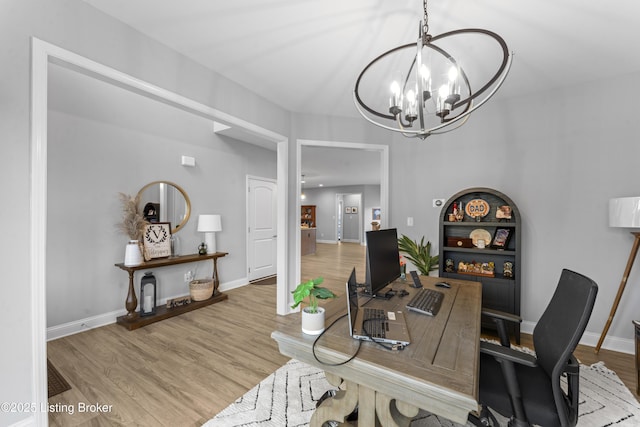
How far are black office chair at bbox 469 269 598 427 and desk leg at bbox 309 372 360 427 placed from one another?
0.60 m

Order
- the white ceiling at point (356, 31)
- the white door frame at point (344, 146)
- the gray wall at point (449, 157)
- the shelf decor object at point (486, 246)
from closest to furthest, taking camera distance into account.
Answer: the gray wall at point (449, 157) < the white ceiling at point (356, 31) < the shelf decor object at point (486, 246) < the white door frame at point (344, 146)

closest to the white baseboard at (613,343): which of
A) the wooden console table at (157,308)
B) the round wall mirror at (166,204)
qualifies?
the wooden console table at (157,308)

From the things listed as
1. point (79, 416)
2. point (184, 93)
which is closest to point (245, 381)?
point (79, 416)

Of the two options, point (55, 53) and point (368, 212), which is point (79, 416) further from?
A: point (368, 212)

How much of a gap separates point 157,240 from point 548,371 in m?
3.92

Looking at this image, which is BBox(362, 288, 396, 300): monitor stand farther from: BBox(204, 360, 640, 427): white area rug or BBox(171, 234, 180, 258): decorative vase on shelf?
BBox(171, 234, 180, 258): decorative vase on shelf

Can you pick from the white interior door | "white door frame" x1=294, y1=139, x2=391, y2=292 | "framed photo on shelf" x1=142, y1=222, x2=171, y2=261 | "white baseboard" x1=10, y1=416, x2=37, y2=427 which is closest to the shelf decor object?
"white door frame" x1=294, y1=139, x2=391, y2=292

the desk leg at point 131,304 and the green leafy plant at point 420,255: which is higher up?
the green leafy plant at point 420,255

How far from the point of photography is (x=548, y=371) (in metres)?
1.22

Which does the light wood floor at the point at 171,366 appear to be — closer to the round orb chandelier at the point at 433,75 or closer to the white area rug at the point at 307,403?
the white area rug at the point at 307,403

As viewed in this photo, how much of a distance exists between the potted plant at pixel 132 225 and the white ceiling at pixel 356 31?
195cm

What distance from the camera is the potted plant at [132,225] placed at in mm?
3043

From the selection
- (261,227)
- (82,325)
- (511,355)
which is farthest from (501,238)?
(82,325)

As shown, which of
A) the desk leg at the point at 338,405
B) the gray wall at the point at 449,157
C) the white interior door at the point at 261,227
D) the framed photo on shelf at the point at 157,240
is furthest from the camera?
the white interior door at the point at 261,227
